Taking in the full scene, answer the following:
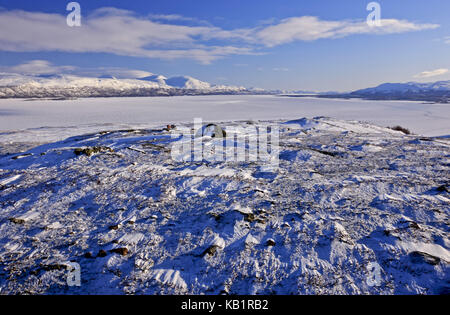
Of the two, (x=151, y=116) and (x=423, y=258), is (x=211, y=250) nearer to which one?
(x=423, y=258)

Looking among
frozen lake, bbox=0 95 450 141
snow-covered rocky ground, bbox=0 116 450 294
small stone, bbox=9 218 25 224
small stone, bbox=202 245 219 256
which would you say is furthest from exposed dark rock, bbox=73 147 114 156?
frozen lake, bbox=0 95 450 141

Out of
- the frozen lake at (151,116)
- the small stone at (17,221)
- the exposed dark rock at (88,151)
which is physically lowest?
the small stone at (17,221)

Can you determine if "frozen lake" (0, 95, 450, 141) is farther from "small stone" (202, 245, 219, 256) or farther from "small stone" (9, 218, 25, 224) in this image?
"small stone" (202, 245, 219, 256)

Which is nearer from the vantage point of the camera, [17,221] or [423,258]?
[423,258]

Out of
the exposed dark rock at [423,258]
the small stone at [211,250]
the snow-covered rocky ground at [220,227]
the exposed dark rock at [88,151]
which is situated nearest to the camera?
the snow-covered rocky ground at [220,227]

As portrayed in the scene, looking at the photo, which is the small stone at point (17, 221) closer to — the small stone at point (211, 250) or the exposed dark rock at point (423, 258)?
the small stone at point (211, 250)

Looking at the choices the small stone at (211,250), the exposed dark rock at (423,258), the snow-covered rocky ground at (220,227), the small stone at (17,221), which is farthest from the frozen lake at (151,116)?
the exposed dark rock at (423,258)

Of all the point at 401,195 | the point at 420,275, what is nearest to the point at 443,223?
the point at 401,195

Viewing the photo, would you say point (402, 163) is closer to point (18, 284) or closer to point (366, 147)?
point (366, 147)

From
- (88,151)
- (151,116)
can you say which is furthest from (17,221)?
(151,116)
